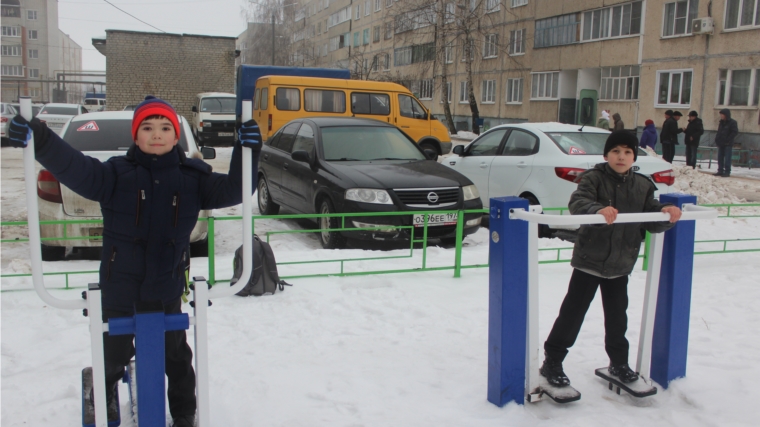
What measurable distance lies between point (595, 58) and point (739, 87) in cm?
762

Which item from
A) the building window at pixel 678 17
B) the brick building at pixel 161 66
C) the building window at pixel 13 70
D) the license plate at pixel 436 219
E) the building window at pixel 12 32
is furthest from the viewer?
the building window at pixel 13 70

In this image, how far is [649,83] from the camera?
2473cm

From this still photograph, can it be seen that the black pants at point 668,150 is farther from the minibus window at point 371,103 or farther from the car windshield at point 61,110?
the car windshield at point 61,110

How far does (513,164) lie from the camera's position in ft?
26.1

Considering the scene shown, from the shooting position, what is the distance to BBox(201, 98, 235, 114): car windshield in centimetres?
2075

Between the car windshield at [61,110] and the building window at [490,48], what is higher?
the building window at [490,48]

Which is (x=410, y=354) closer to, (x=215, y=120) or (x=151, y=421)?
(x=151, y=421)

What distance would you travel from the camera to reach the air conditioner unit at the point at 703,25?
21594 millimetres

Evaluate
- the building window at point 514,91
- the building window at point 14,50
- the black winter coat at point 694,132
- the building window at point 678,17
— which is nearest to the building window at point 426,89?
the building window at point 514,91

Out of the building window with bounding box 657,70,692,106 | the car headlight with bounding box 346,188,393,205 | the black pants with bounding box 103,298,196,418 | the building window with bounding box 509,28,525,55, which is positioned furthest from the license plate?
the building window with bounding box 509,28,525,55

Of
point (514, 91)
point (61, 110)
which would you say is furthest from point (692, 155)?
point (61, 110)

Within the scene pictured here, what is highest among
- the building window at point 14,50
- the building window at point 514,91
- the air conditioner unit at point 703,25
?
the building window at point 14,50

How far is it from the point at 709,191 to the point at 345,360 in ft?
30.3

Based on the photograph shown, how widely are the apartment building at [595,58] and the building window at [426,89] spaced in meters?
0.19
